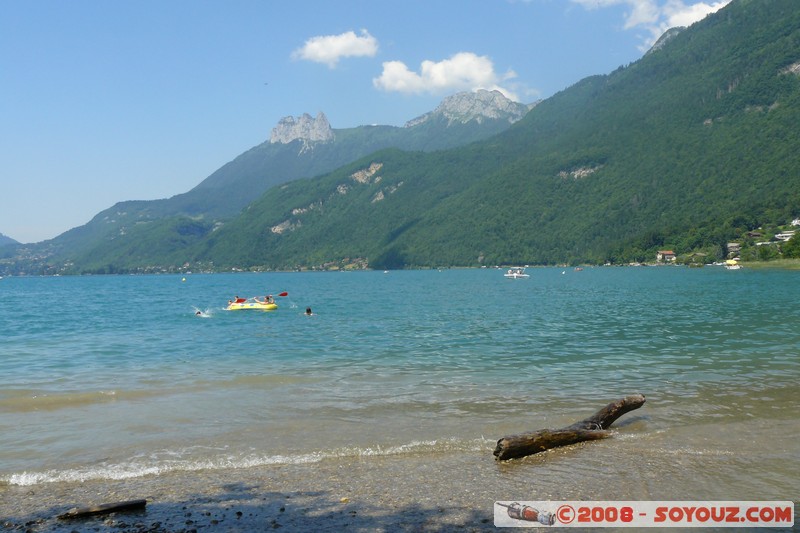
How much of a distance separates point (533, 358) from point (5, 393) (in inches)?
822

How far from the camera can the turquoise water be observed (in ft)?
43.5

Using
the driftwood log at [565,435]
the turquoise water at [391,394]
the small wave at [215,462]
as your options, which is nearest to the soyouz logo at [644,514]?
the turquoise water at [391,394]

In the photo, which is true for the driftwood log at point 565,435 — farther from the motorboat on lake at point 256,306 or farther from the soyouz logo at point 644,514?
the motorboat on lake at point 256,306

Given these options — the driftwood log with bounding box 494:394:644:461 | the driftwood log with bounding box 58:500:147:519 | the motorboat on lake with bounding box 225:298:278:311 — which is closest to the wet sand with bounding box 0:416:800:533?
the driftwood log with bounding box 58:500:147:519

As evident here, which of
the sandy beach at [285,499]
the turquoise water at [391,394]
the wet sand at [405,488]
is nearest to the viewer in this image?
the sandy beach at [285,499]

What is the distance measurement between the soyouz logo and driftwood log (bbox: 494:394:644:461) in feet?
8.25

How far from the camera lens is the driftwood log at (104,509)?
9.52 m

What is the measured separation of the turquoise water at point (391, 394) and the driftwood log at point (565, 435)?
56 centimetres

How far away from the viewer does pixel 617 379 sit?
68.9ft

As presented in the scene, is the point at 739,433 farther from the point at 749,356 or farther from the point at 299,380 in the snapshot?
the point at 299,380

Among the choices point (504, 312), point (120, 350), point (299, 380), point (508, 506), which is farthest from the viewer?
point (504, 312)

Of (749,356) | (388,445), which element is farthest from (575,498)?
(749,356)

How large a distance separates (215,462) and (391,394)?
7546mm

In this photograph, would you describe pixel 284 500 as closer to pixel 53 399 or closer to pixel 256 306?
pixel 53 399
